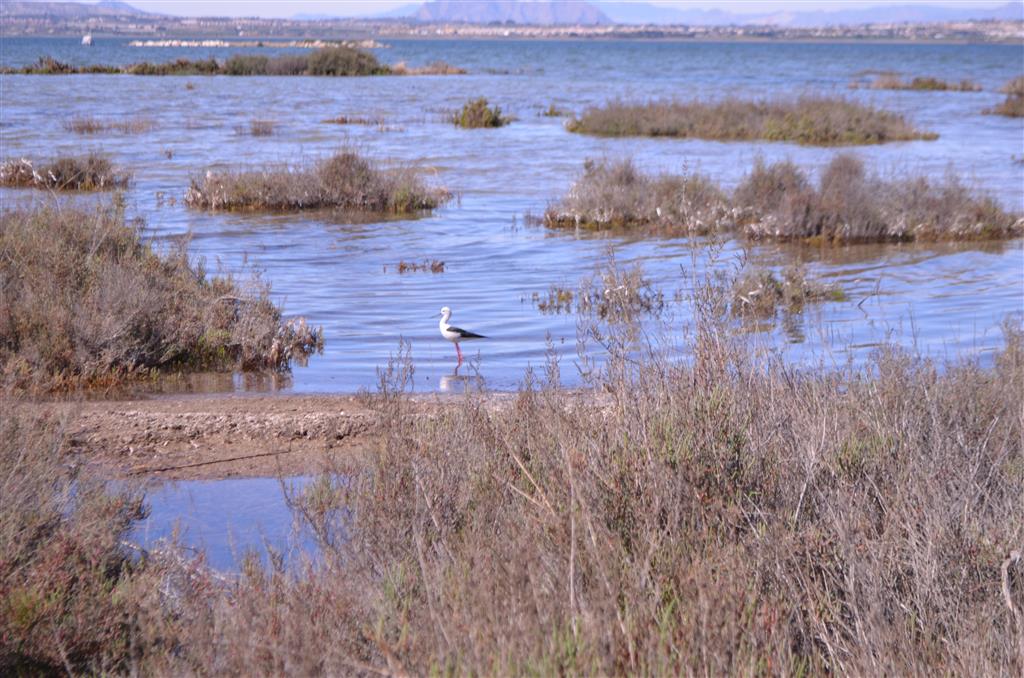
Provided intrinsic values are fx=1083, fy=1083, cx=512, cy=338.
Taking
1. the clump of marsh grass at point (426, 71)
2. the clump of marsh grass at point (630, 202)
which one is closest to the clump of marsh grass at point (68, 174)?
the clump of marsh grass at point (630, 202)

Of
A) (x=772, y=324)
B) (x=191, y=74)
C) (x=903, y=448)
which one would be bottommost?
(x=772, y=324)

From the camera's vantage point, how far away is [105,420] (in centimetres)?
795

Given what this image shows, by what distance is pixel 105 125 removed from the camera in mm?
33156

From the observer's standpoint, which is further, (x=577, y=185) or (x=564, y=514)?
(x=577, y=185)

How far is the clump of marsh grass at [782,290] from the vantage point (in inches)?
496

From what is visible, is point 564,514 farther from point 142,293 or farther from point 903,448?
point 142,293

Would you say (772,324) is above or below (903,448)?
below

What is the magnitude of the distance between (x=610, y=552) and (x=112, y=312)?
661 cm

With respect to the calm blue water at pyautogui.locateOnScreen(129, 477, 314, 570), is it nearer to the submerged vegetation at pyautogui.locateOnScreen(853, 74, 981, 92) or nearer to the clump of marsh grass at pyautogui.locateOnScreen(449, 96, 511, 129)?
the clump of marsh grass at pyautogui.locateOnScreen(449, 96, 511, 129)

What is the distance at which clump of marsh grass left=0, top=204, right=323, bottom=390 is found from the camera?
8.97 m

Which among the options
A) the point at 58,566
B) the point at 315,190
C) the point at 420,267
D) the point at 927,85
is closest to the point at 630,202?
the point at 420,267

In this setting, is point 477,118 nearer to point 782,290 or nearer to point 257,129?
point 257,129

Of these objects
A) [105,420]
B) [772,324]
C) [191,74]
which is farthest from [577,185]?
[191,74]

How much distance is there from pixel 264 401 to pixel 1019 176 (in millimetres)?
22596
